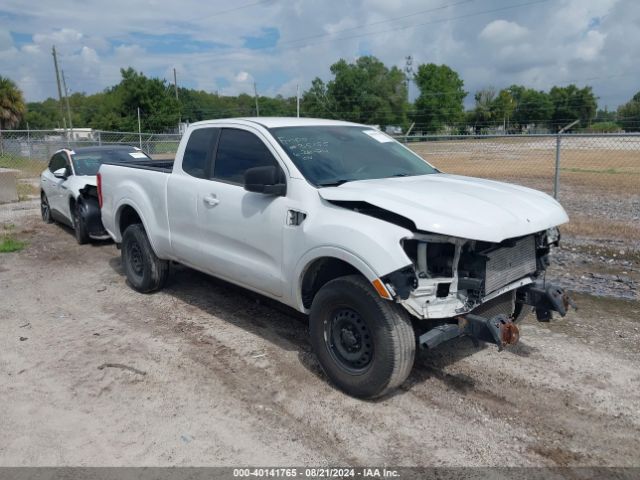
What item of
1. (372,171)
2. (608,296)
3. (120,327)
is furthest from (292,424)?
(608,296)

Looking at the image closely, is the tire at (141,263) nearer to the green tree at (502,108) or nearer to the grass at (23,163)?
the grass at (23,163)

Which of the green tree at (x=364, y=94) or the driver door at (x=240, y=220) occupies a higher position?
the green tree at (x=364, y=94)

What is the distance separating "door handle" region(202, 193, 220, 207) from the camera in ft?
16.8

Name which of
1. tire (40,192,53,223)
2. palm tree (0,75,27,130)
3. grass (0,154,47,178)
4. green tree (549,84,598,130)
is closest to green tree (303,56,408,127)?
green tree (549,84,598,130)

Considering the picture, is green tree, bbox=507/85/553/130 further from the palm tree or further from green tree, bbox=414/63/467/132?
the palm tree

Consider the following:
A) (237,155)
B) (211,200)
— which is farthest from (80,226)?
(237,155)

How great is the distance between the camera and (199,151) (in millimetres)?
5605

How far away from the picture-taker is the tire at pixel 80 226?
31.0ft

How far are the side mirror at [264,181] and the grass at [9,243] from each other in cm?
657

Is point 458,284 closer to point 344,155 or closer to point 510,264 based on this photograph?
point 510,264

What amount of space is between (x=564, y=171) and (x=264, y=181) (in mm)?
19078

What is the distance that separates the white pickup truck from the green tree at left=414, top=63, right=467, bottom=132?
63.7 meters

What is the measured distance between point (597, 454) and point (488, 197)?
1789mm

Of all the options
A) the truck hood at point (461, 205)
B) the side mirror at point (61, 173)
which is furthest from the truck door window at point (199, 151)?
the side mirror at point (61, 173)
